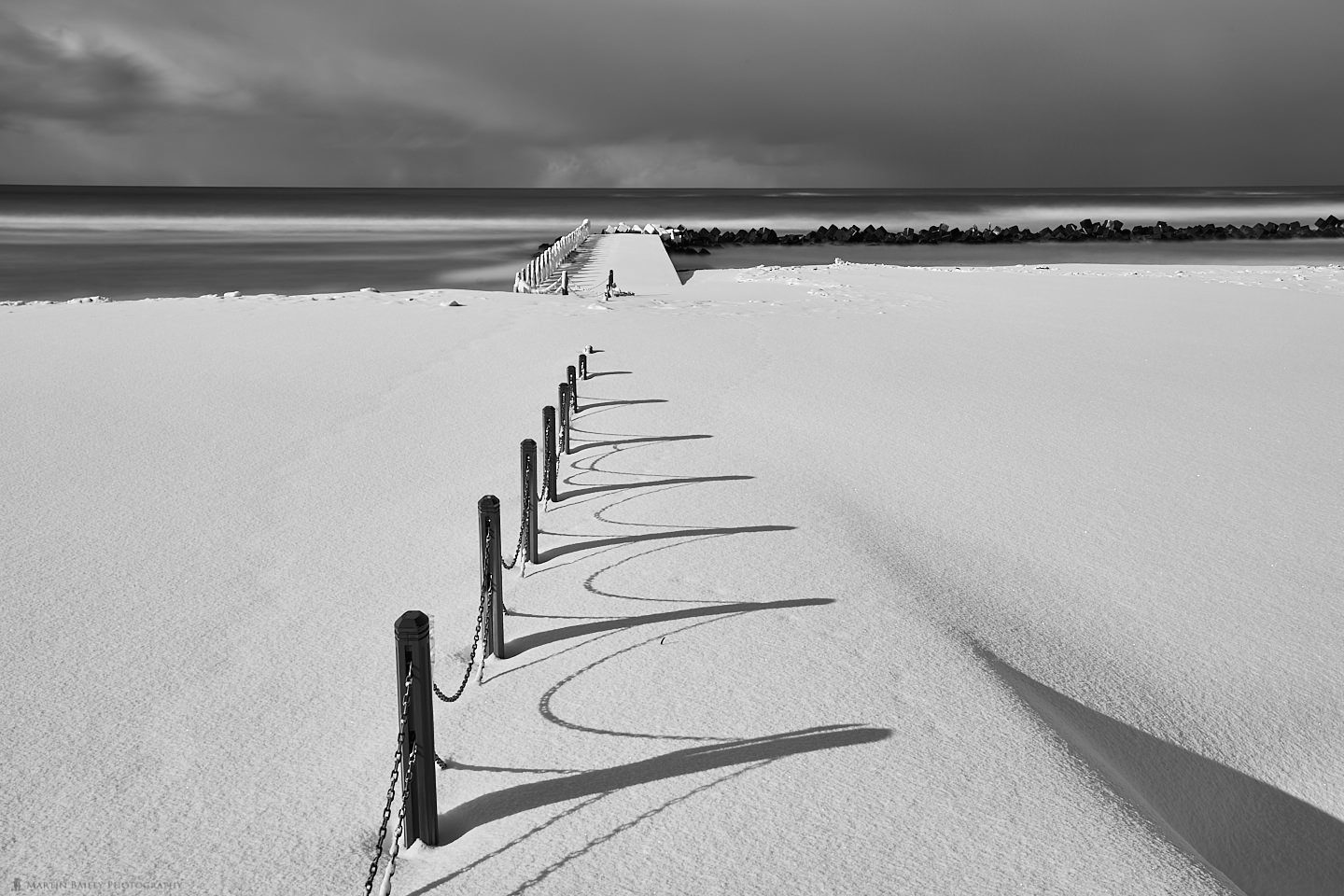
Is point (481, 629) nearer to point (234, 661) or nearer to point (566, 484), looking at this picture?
point (234, 661)

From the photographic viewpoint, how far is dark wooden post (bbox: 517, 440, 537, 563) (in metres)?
5.79

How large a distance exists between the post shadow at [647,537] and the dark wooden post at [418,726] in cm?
271

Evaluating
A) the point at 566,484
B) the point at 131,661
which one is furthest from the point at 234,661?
the point at 566,484

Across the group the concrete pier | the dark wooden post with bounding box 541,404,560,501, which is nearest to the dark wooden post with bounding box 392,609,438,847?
the dark wooden post with bounding box 541,404,560,501

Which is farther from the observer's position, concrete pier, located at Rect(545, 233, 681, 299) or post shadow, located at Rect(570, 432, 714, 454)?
concrete pier, located at Rect(545, 233, 681, 299)

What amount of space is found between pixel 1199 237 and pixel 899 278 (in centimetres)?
3391

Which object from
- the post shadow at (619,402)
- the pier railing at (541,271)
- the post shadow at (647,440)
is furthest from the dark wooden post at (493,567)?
→ the pier railing at (541,271)

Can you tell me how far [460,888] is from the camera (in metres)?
3.07

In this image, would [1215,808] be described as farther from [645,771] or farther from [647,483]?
[647,483]

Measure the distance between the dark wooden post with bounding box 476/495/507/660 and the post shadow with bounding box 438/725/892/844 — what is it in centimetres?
118

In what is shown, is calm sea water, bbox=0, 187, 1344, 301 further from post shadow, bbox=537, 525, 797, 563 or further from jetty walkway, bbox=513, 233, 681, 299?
post shadow, bbox=537, 525, 797, 563

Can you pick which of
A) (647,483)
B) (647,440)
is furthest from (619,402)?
(647,483)

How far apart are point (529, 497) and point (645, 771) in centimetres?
250

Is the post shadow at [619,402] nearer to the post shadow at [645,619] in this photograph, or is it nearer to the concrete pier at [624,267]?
the post shadow at [645,619]
